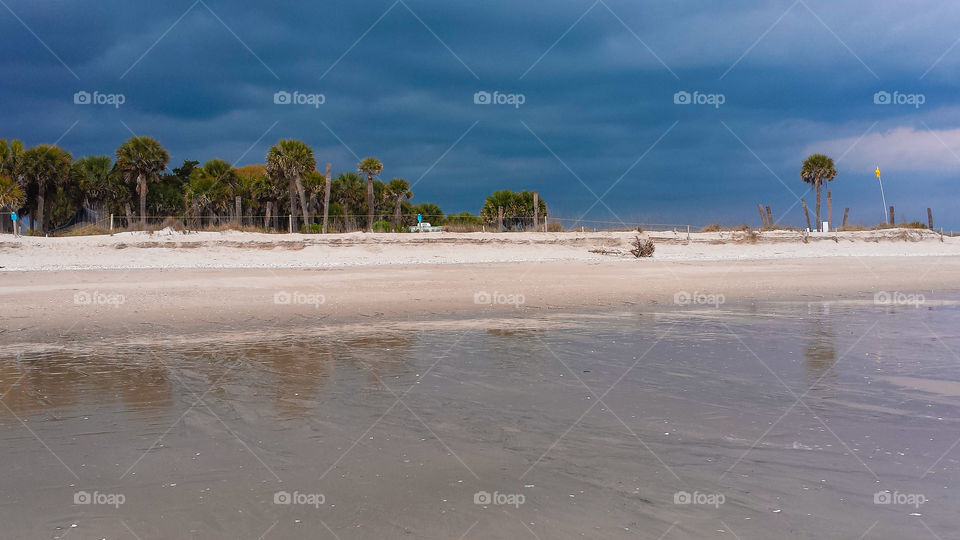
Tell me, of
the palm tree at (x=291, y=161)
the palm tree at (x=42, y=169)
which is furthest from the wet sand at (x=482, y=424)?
the palm tree at (x=42, y=169)

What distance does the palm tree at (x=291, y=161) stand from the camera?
56.6 meters

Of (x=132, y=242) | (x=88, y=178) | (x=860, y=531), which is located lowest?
(x=860, y=531)

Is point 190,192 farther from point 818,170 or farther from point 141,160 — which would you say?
point 818,170

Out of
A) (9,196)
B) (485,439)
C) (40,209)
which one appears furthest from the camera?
(40,209)

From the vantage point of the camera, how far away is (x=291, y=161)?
56.7 meters

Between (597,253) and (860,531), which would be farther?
(597,253)

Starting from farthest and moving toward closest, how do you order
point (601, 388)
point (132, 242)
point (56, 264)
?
point (132, 242), point (56, 264), point (601, 388)

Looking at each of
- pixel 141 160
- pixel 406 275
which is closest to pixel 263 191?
pixel 141 160

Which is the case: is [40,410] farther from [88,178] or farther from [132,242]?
[88,178]

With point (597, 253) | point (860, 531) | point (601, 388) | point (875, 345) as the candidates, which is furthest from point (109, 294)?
point (597, 253)

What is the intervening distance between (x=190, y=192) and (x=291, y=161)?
15.2m

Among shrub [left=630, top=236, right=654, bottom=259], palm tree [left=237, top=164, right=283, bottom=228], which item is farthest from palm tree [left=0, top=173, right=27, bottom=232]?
shrub [left=630, top=236, right=654, bottom=259]

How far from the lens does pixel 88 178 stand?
204ft

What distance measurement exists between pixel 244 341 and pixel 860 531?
911 cm
